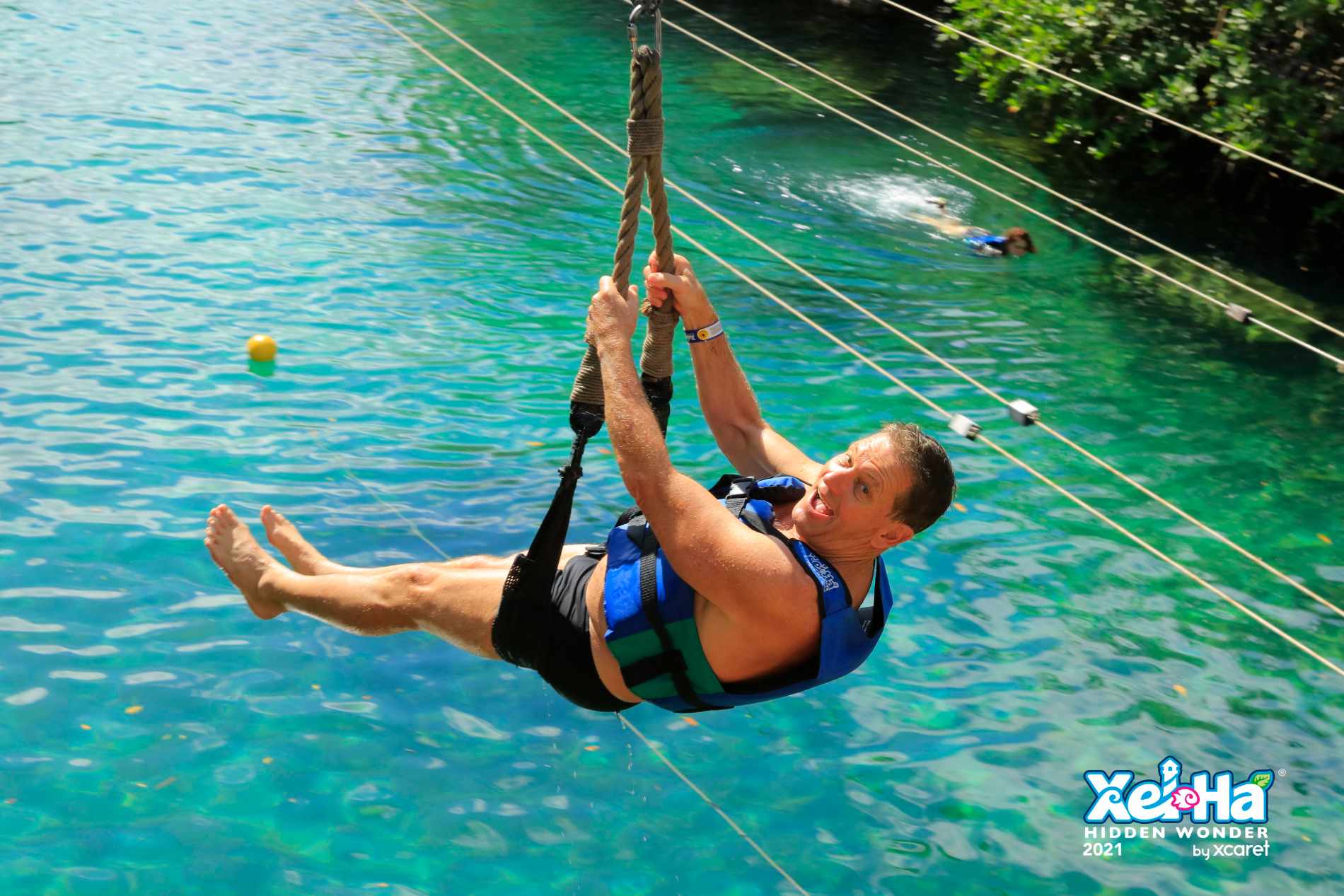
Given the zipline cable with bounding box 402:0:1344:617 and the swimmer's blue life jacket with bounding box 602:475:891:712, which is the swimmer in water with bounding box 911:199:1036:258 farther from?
the swimmer's blue life jacket with bounding box 602:475:891:712

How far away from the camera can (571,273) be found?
9.19m

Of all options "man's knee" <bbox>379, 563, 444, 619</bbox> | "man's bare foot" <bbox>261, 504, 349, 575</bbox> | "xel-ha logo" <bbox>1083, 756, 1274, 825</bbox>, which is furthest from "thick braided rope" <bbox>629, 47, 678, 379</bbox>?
"xel-ha logo" <bbox>1083, 756, 1274, 825</bbox>

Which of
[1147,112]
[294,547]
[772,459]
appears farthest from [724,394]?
[1147,112]

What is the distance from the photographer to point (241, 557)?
4.29 metres

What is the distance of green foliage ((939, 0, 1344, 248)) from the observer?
10.2 m

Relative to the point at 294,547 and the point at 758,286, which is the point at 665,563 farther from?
the point at 758,286

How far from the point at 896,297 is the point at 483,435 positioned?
408cm

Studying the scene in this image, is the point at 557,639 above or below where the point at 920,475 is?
below

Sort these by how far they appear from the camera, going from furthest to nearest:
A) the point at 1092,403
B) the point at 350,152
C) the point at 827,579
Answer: the point at 350,152, the point at 1092,403, the point at 827,579

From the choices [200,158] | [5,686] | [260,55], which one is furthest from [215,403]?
[260,55]

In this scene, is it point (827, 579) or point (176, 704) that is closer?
point (827, 579)

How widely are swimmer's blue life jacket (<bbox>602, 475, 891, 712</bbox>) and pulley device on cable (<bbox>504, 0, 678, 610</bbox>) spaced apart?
20cm

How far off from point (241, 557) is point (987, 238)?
8.36m

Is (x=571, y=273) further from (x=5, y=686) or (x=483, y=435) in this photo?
(x=5, y=686)
